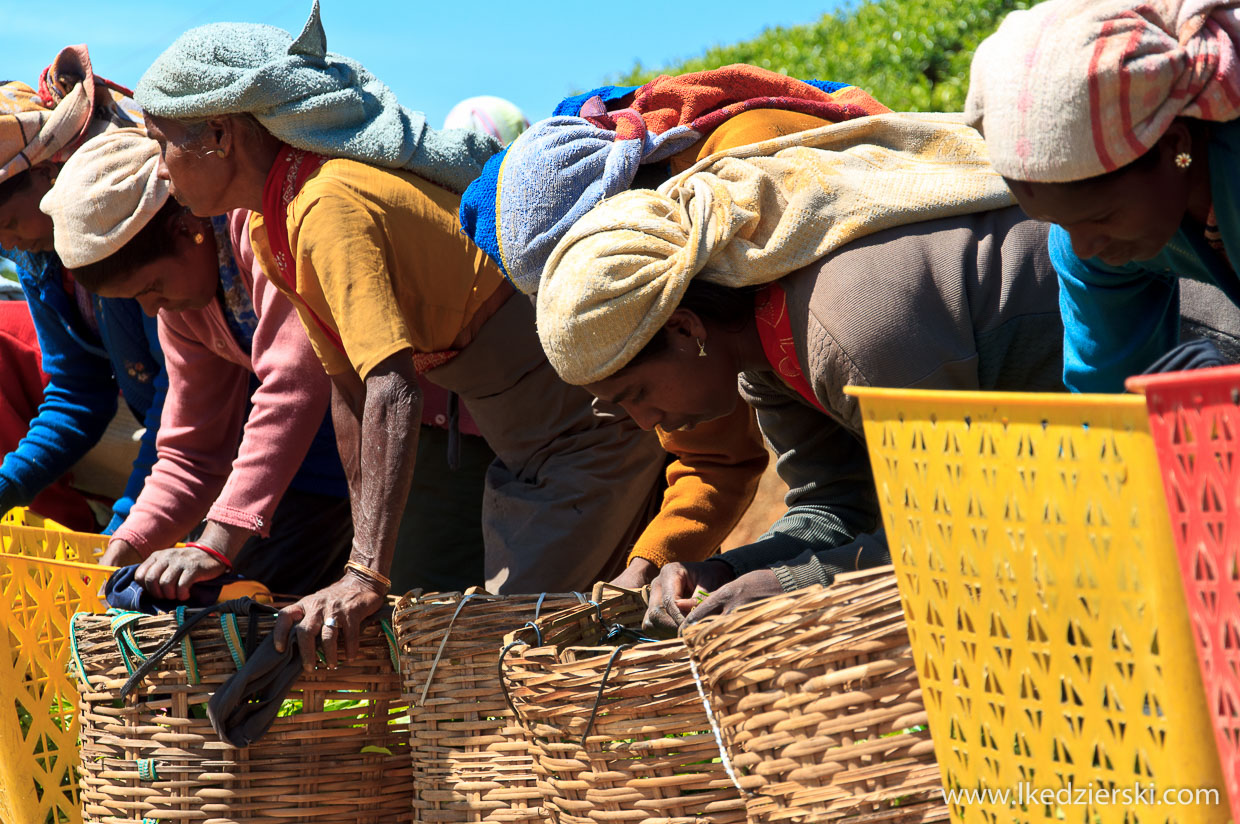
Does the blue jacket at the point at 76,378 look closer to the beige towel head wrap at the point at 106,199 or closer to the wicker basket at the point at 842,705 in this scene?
the beige towel head wrap at the point at 106,199

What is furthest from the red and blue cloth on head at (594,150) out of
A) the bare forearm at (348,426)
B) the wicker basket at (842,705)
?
the wicker basket at (842,705)

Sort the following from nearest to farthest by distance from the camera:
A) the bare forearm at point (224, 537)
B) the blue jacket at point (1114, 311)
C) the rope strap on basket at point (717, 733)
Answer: the rope strap on basket at point (717, 733) → the blue jacket at point (1114, 311) → the bare forearm at point (224, 537)

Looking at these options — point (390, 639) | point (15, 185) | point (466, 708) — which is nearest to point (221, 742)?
point (390, 639)

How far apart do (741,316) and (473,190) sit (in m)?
0.70

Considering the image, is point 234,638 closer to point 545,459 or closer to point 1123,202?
point 545,459

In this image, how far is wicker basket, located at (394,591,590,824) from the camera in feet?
7.79

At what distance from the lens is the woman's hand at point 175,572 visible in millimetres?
2889

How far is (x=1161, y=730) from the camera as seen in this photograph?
1291mm

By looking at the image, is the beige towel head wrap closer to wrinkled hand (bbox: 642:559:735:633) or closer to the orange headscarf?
the orange headscarf

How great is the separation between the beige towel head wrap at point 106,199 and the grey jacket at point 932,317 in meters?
1.91

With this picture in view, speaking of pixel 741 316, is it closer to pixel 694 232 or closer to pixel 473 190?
pixel 694 232

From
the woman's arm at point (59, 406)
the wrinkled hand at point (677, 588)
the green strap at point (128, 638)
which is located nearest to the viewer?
the wrinkled hand at point (677, 588)

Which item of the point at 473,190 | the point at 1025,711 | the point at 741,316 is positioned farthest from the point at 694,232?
the point at 1025,711

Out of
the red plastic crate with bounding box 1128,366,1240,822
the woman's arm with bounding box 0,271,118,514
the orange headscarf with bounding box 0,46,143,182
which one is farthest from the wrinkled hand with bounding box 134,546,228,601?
the red plastic crate with bounding box 1128,366,1240,822
